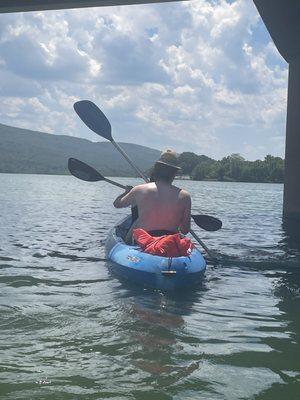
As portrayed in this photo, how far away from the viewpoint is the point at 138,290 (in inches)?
276

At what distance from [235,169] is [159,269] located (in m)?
102

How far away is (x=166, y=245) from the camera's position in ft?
22.6

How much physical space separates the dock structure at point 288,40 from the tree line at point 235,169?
74253 millimetres

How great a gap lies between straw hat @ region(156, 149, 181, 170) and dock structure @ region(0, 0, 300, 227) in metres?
9.69

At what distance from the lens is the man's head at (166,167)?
7371mm

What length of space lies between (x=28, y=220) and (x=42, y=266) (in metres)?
10.5

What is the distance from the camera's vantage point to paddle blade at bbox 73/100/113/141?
12234 mm

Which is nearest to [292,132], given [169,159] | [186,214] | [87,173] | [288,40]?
[288,40]

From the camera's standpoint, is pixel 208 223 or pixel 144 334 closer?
pixel 144 334

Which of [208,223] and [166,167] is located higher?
[166,167]

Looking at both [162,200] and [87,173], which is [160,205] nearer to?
[162,200]

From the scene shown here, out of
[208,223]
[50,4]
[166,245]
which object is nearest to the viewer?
[166,245]

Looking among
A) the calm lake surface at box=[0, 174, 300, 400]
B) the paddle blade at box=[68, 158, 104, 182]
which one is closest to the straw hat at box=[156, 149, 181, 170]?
the calm lake surface at box=[0, 174, 300, 400]

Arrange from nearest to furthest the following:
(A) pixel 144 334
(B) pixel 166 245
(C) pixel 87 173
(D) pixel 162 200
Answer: (A) pixel 144 334 < (B) pixel 166 245 < (D) pixel 162 200 < (C) pixel 87 173
